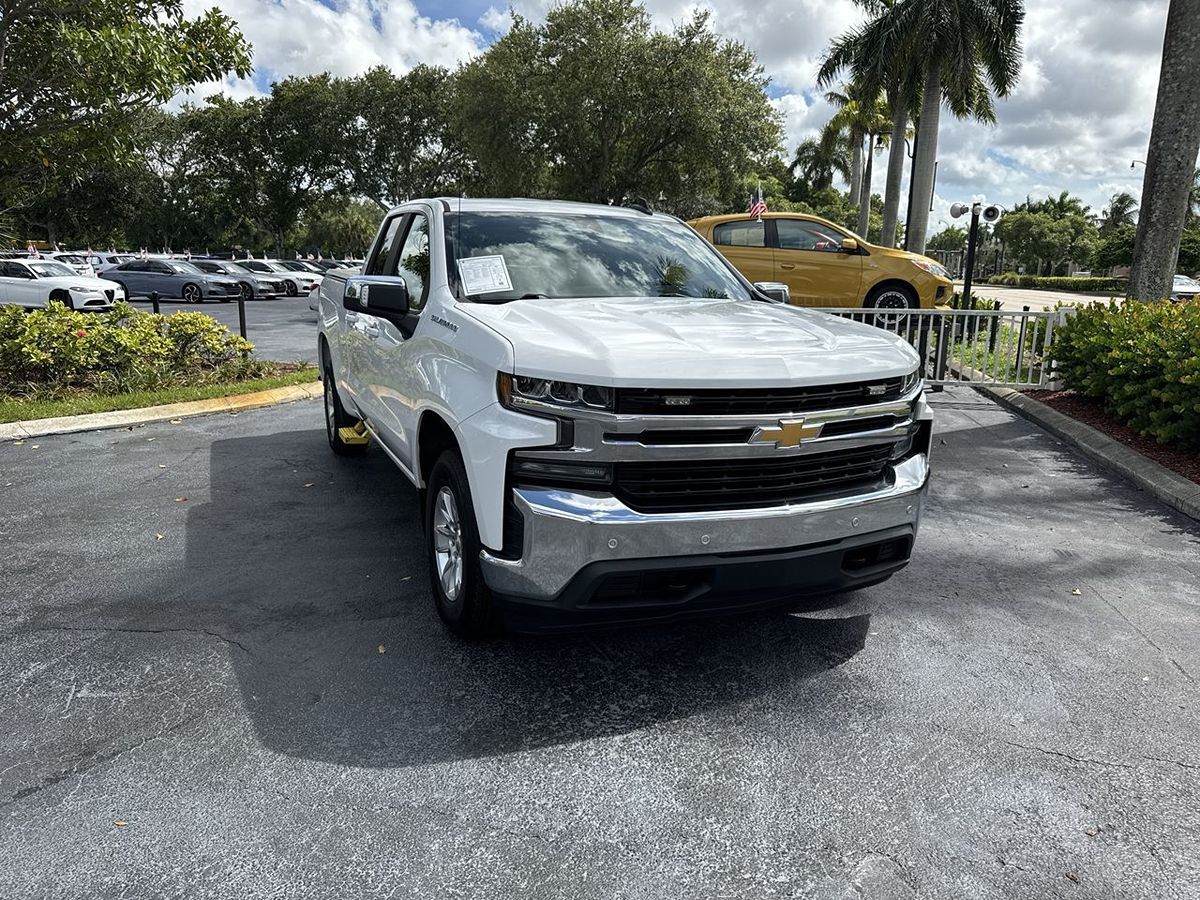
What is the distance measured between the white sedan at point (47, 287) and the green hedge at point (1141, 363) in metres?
20.0

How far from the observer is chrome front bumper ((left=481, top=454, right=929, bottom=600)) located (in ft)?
9.15

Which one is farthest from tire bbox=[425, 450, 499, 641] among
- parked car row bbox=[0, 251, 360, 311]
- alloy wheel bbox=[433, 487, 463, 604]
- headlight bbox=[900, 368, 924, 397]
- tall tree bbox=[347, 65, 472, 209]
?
tall tree bbox=[347, 65, 472, 209]

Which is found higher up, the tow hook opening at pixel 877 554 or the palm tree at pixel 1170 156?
the palm tree at pixel 1170 156

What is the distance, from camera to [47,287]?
66.4 feet

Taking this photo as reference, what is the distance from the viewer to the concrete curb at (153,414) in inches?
295

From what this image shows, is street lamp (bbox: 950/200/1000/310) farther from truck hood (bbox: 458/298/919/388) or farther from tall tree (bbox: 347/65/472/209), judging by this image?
tall tree (bbox: 347/65/472/209)

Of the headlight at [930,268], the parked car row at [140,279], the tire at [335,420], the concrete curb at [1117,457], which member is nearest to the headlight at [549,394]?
the tire at [335,420]

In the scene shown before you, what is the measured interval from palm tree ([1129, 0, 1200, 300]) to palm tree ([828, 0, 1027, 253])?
1343cm

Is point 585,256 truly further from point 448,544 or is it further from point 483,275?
point 448,544

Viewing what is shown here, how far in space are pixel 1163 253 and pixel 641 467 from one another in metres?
9.77

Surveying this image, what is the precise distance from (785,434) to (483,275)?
1.64 meters

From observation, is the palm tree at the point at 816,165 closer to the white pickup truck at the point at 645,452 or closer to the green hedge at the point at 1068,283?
the green hedge at the point at 1068,283

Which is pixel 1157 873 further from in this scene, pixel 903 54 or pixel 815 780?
pixel 903 54

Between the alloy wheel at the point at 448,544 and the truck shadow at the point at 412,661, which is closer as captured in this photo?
the truck shadow at the point at 412,661
